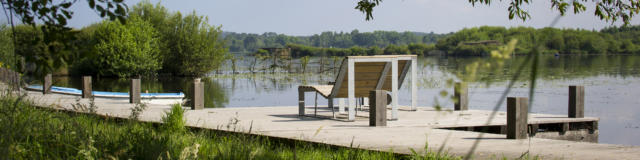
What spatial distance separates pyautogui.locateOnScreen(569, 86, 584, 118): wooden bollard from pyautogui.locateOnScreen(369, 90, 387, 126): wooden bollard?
2.84 metres

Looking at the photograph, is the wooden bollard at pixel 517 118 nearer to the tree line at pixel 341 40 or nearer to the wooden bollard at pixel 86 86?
the wooden bollard at pixel 86 86

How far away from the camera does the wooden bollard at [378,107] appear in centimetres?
621

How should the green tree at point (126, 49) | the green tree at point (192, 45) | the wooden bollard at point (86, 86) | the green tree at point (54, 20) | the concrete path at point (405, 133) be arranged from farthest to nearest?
the green tree at point (192, 45)
the green tree at point (126, 49)
the wooden bollard at point (86, 86)
the concrete path at point (405, 133)
the green tree at point (54, 20)

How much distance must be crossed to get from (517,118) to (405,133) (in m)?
1.02

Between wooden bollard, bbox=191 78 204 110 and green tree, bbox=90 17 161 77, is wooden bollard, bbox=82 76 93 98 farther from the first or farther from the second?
green tree, bbox=90 17 161 77

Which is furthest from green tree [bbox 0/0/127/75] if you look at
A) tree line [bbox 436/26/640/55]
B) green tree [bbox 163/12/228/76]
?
tree line [bbox 436/26/640/55]

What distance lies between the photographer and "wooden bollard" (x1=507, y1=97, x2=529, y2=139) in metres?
5.33

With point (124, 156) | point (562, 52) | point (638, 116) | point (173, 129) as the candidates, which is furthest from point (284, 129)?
point (562, 52)

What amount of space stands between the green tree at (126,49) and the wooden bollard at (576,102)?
2424 centimetres

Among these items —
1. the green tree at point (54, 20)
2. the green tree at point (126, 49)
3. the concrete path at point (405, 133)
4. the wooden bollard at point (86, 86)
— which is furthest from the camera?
the green tree at point (126, 49)

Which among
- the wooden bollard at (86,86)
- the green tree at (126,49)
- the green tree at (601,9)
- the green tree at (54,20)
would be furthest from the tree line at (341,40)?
the green tree at (54,20)

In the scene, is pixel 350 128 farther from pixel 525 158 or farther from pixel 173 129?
pixel 525 158

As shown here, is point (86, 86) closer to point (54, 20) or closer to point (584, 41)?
point (54, 20)

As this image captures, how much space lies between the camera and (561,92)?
1886 centimetres
